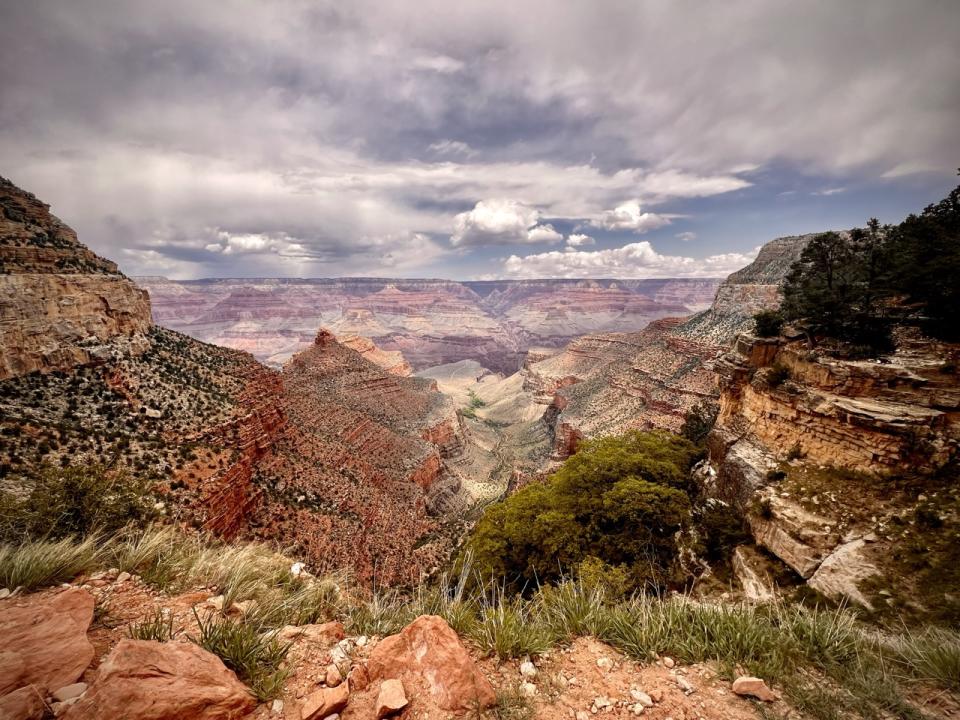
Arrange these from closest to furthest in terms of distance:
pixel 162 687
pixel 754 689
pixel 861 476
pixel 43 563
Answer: pixel 162 687 < pixel 754 689 < pixel 43 563 < pixel 861 476

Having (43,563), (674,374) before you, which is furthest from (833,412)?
(674,374)

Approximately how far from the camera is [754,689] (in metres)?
4.29

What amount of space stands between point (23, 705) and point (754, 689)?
7.10m

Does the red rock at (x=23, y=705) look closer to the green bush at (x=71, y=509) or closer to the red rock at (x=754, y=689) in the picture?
the green bush at (x=71, y=509)

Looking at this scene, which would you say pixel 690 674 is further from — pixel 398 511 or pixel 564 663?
pixel 398 511

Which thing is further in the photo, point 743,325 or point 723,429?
point 743,325

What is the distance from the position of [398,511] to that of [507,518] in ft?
50.2

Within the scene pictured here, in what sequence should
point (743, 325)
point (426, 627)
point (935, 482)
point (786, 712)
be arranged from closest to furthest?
point (786, 712) < point (426, 627) < point (935, 482) < point (743, 325)

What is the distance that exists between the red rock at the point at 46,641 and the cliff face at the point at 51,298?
20402 millimetres

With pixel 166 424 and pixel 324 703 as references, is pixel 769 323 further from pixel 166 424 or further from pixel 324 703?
pixel 166 424

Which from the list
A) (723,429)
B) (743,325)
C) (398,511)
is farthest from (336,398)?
(743,325)

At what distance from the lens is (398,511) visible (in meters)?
30.3

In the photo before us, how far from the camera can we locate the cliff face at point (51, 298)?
17.0 metres

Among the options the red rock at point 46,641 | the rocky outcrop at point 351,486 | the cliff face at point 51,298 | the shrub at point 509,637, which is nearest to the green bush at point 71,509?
the red rock at point 46,641
